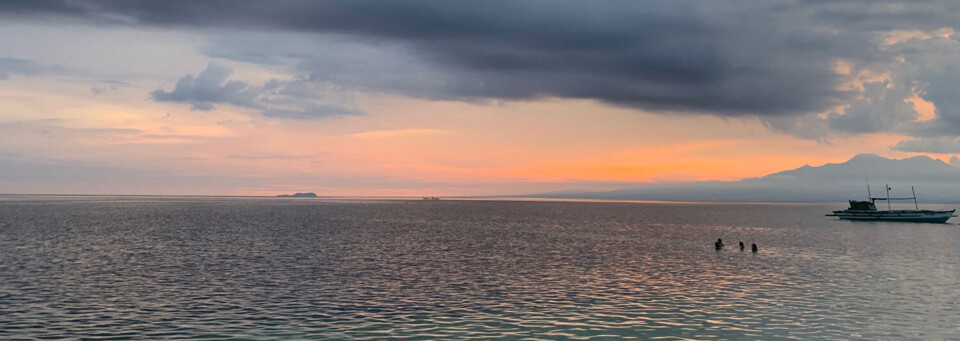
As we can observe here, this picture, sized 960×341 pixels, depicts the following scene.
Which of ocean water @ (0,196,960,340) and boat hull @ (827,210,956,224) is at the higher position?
boat hull @ (827,210,956,224)

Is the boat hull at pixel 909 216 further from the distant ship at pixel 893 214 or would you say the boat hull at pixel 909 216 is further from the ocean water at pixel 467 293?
the ocean water at pixel 467 293

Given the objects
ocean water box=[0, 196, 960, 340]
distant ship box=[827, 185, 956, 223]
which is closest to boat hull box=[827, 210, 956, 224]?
distant ship box=[827, 185, 956, 223]

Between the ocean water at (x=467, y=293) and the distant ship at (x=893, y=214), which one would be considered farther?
the distant ship at (x=893, y=214)

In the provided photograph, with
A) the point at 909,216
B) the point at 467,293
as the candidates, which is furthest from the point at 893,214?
the point at 467,293

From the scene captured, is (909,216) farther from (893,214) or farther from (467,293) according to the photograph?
(467,293)

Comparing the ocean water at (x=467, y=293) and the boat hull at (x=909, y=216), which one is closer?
the ocean water at (x=467, y=293)

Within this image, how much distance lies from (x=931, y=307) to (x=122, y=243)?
79.3 meters

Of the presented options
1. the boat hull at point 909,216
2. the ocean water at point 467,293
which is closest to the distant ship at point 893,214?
the boat hull at point 909,216

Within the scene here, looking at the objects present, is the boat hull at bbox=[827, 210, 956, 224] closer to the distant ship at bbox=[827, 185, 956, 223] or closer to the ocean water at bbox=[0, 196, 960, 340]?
the distant ship at bbox=[827, 185, 956, 223]

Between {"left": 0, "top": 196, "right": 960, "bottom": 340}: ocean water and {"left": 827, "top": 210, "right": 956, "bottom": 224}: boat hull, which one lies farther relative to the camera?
{"left": 827, "top": 210, "right": 956, "bottom": 224}: boat hull

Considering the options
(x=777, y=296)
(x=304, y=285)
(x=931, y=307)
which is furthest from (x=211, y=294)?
(x=931, y=307)

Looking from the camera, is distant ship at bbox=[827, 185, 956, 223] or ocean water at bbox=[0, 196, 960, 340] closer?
ocean water at bbox=[0, 196, 960, 340]

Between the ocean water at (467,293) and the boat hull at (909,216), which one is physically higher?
the boat hull at (909,216)

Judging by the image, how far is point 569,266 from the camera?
57.8m
